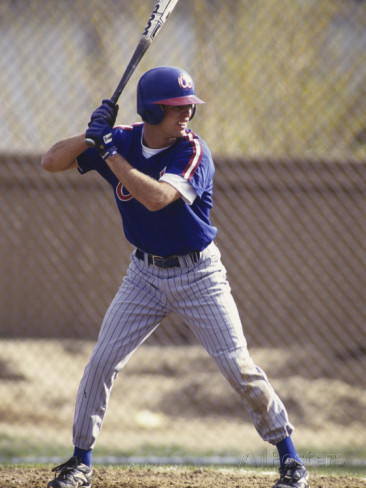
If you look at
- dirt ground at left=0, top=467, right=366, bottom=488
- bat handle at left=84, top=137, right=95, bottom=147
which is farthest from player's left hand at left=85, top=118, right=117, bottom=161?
dirt ground at left=0, top=467, right=366, bottom=488

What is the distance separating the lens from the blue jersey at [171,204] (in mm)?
3021

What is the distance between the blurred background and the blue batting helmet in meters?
3.15

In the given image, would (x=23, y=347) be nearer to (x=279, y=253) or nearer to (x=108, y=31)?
(x=279, y=253)

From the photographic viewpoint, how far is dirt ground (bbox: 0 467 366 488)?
11.4 ft

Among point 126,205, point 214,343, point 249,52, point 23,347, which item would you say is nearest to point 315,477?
point 214,343

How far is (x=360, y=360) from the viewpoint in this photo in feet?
20.5

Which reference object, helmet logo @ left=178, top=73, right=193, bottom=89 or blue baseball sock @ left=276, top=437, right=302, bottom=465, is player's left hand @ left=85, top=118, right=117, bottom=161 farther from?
blue baseball sock @ left=276, top=437, right=302, bottom=465

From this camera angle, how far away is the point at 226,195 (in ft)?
20.9

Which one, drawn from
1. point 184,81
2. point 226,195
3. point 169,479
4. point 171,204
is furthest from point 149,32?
point 226,195

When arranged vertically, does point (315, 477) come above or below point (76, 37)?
below

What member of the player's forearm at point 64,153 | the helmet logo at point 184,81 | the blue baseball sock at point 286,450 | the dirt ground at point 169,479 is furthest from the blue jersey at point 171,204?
the dirt ground at point 169,479

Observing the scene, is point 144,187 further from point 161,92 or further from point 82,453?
point 82,453

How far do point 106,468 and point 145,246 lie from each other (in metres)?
1.47

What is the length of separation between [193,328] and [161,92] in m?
1.03
